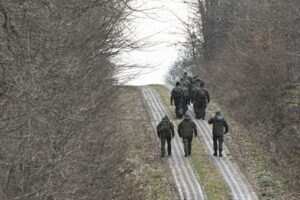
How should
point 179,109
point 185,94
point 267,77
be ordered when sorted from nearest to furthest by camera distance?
point 185,94, point 179,109, point 267,77

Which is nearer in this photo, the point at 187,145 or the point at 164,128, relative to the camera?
the point at 164,128

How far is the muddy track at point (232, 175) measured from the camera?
1764 centimetres

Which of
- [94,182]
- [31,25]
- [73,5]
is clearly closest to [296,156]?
[94,182]

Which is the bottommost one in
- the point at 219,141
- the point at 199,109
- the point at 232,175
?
the point at 232,175

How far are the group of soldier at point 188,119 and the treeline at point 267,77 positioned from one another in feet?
8.25

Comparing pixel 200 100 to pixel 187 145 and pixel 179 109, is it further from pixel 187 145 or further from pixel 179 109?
pixel 187 145

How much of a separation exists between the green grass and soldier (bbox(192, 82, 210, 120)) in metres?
2.79

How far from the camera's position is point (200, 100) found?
26438mm

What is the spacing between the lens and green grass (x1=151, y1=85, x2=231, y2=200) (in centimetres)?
1769

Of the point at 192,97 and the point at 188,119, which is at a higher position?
the point at 192,97

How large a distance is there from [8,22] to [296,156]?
15522mm

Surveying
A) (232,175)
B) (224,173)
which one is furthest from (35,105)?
(224,173)

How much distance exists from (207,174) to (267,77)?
10.3 meters

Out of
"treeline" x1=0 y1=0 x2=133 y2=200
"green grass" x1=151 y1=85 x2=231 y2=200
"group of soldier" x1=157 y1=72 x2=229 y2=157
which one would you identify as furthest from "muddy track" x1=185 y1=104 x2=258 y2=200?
"treeline" x1=0 y1=0 x2=133 y2=200
